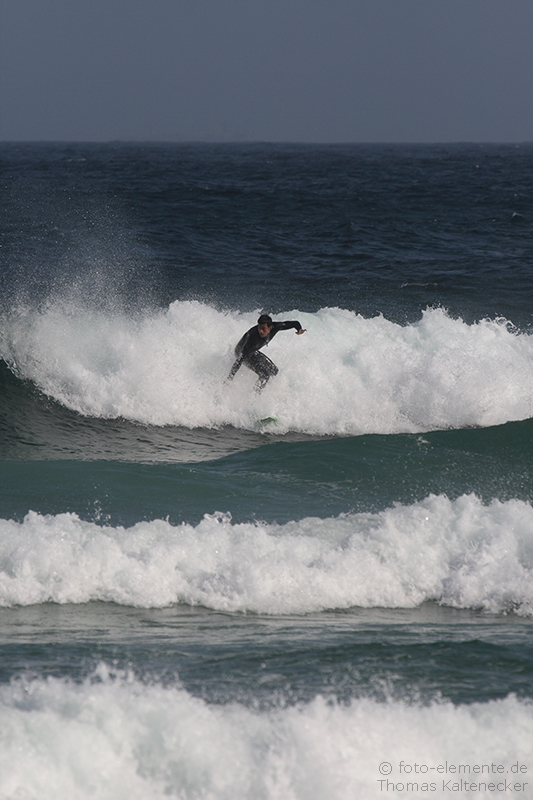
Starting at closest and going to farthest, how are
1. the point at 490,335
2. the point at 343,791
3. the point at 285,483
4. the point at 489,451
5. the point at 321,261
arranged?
the point at 343,791 → the point at 285,483 → the point at 489,451 → the point at 490,335 → the point at 321,261

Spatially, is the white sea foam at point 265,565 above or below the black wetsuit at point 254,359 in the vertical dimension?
below

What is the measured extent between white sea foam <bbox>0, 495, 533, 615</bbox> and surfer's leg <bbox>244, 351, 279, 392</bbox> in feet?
17.6

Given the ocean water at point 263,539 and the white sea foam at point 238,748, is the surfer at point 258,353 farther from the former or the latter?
the white sea foam at point 238,748

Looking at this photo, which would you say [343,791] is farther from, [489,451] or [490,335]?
[490,335]

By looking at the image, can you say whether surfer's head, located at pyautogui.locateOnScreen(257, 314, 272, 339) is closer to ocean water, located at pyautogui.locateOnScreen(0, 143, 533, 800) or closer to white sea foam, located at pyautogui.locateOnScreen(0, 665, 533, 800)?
ocean water, located at pyautogui.locateOnScreen(0, 143, 533, 800)

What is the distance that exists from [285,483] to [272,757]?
4.86m

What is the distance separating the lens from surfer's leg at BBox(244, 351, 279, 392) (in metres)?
11.9

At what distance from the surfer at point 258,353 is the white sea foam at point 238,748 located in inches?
300

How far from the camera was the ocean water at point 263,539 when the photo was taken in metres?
3.99

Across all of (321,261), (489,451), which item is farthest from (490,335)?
(321,261)

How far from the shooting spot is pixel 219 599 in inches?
229

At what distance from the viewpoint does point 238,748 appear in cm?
396

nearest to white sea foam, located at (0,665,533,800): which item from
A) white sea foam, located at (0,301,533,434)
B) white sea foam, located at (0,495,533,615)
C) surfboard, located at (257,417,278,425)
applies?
white sea foam, located at (0,495,533,615)

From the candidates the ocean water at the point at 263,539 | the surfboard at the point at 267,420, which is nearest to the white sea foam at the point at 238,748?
the ocean water at the point at 263,539
